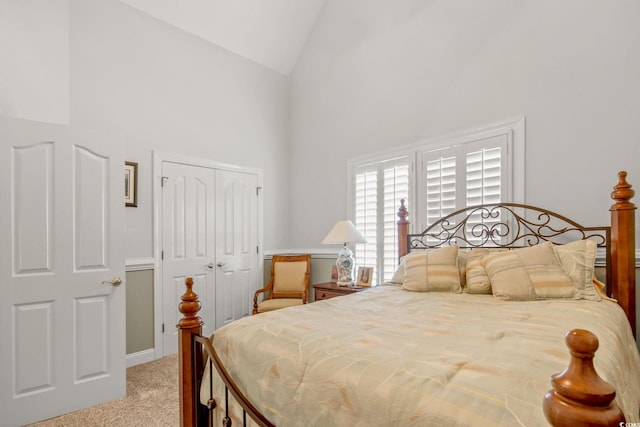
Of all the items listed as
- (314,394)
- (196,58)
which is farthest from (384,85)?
(314,394)

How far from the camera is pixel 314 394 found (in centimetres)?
115

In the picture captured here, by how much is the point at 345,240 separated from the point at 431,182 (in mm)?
1012

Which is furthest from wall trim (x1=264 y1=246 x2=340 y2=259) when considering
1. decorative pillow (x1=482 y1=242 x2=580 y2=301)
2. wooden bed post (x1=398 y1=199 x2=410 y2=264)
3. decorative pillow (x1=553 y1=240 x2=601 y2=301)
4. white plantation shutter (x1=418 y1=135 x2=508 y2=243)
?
decorative pillow (x1=553 y1=240 x2=601 y2=301)

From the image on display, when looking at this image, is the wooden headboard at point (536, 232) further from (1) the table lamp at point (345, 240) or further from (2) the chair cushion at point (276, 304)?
(2) the chair cushion at point (276, 304)

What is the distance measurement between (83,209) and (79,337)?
0.95 m

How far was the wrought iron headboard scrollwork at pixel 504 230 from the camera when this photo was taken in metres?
2.52

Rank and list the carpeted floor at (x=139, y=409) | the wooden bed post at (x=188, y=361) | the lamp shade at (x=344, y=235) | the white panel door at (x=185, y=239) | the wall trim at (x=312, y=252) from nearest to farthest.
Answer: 1. the wooden bed post at (x=188, y=361)
2. the carpeted floor at (x=139, y=409)
3. the lamp shade at (x=344, y=235)
4. the white panel door at (x=185, y=239)
5. the wall trim at (x=312, y=252)

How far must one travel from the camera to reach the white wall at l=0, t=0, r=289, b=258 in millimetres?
2967

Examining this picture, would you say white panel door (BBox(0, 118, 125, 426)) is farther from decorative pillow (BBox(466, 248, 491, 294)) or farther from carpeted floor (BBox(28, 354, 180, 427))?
decorative pillow (BBox(466, 248, 491, 294))

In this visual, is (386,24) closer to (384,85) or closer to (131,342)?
(384,85)

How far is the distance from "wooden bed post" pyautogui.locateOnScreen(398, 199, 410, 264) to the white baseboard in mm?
2677

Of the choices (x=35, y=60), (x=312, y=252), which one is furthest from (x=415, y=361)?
(x=35, y=60)

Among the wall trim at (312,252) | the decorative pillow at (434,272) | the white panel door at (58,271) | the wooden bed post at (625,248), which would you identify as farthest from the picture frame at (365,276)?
the white panel door at (58,271)

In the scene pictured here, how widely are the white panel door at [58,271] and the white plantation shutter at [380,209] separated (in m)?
2.41
